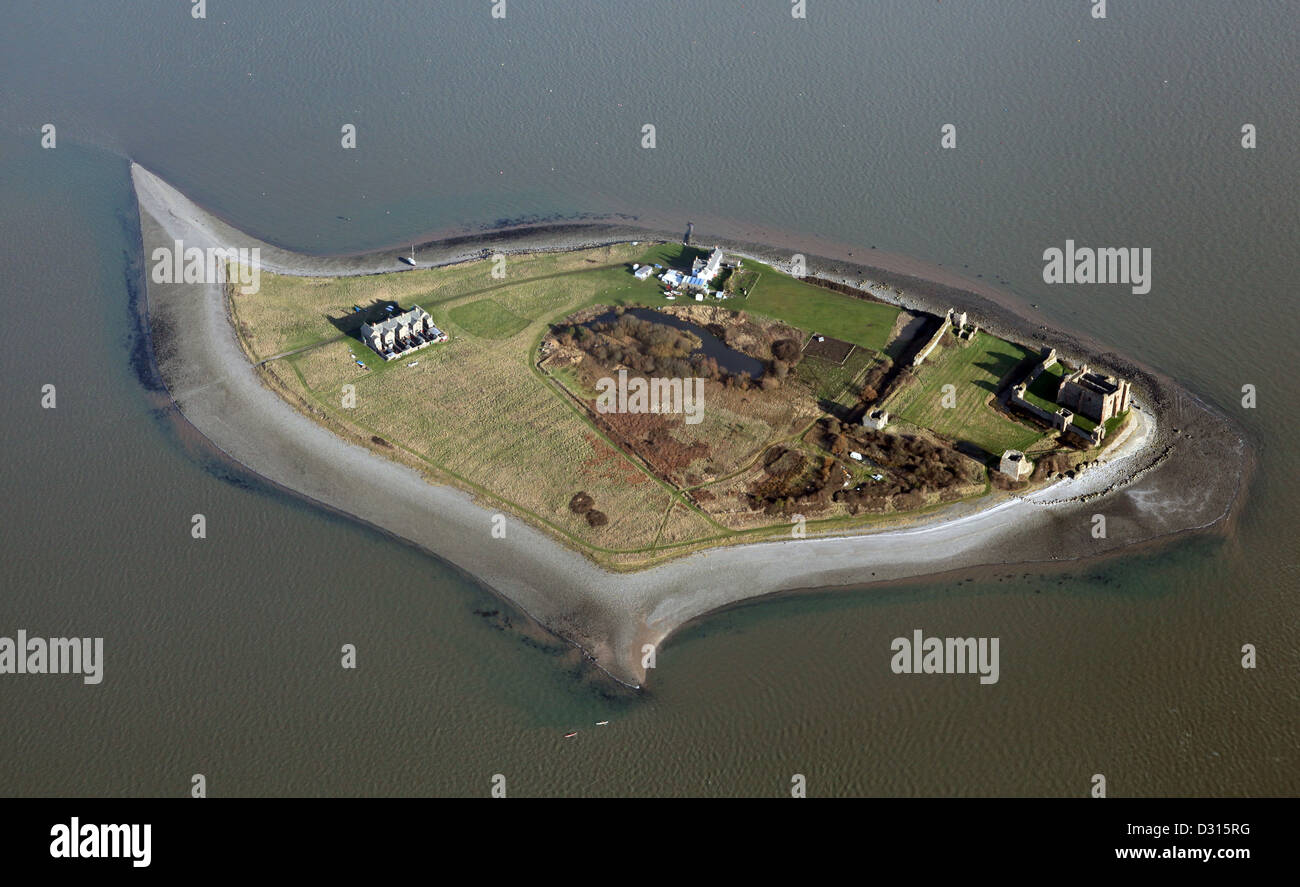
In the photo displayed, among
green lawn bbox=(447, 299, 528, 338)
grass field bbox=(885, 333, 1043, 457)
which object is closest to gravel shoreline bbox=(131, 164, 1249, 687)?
grass field bbox=(885, 333, 1043, 457)

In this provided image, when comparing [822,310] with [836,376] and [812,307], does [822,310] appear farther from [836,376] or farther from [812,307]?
[836,376]

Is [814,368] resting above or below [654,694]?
above

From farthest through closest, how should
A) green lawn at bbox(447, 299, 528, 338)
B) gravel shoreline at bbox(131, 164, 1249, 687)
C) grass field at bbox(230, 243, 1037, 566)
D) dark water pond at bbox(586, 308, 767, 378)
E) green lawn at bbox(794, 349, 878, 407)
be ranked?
green lawn at bbox(447, 299, 528, 338) → dark water pond at bbox(586, 308, 767, 378) → green lawn at bbox(794, 349, 878, 407) → grass field at bbox(230, 243, 1037, 566) → gravel shoreline at bbox(131, 164, 1249, 687)

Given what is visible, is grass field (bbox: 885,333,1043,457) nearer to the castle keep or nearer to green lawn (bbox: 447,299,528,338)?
the castle keep

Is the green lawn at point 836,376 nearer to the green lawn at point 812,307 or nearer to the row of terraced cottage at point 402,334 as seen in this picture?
the green lawn at point 812,307

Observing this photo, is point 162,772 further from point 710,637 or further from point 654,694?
point 710,637

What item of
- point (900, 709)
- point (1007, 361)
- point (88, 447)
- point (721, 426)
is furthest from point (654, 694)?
point (88, 447)

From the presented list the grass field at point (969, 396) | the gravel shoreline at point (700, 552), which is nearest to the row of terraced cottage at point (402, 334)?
the gravel shoreline at point (700, 552)
